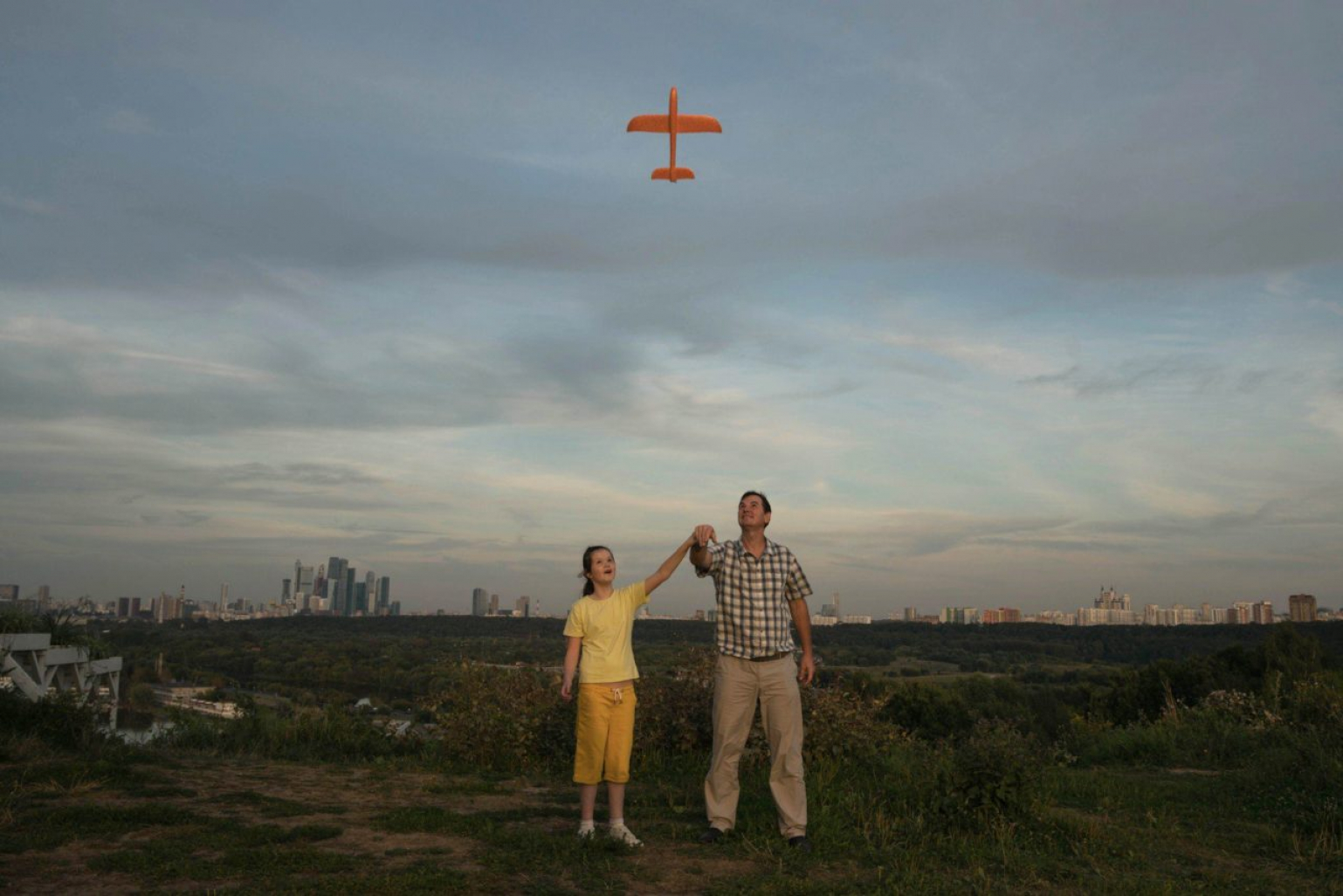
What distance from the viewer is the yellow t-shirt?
5828 mm

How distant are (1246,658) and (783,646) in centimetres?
2835

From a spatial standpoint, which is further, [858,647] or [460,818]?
[858,647]

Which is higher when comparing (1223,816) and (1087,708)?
(1223,816)

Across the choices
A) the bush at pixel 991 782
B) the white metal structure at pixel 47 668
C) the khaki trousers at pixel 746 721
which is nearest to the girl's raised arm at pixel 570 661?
the khaki trousers at pixel 746 721

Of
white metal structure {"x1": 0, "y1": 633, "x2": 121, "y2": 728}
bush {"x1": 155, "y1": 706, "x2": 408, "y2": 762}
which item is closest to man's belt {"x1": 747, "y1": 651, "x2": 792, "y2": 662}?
bush {"x1": 155, "y1": 706, "x2": 408, "y2": 762}

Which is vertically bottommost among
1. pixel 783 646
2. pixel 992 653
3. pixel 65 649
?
pixel 992 653

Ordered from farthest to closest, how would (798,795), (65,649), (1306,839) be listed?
1. (65,649)
2. (1306,839)
3. (798,795)

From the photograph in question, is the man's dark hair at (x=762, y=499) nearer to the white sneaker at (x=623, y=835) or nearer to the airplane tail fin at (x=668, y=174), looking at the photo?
the white sneaker at (x=623, y=835)

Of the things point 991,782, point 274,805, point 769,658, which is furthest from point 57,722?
point 991,782

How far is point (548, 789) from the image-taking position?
8062 millimetres

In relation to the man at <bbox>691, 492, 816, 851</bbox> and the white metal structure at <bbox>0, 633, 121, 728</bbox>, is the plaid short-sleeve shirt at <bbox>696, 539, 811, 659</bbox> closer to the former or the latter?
the man at <bbox>691, 492, 816, 851</bbox>

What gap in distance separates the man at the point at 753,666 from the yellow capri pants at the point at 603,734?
0.64 m

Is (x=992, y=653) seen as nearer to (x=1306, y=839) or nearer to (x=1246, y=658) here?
(x=1246, y=658)

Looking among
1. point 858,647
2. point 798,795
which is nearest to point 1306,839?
point 798,795
